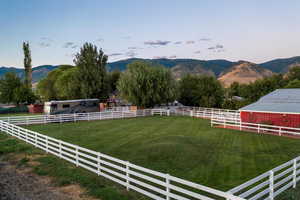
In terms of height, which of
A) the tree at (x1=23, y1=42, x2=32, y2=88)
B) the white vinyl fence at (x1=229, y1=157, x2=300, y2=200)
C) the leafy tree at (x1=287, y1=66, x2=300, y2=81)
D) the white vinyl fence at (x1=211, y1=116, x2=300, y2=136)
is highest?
the tree at (x1=23, y1=42, x2=32, y2=88)

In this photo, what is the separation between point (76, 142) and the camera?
1454 centimetres

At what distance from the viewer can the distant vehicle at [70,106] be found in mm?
27828

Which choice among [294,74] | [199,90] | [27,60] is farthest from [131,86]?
[294,74]

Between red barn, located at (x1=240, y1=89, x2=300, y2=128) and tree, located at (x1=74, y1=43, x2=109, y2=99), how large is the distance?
25.5 meters

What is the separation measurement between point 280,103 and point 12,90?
45771 mm

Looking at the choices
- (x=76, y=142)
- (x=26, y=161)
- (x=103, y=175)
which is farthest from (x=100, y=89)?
(x=103, y=175)

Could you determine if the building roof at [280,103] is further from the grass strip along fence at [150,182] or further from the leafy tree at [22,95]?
the leafy tree at [22,95]

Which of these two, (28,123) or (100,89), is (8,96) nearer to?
(100,89)

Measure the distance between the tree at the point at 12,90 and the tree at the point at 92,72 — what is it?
13636 mm

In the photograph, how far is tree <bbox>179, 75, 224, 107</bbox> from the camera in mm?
41062

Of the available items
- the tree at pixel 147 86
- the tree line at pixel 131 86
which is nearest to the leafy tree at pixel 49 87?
the tree line at pixel 131 86

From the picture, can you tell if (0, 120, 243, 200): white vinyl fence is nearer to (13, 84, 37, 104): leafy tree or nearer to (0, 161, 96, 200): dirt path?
(0, 161, 96, 200): dirt path

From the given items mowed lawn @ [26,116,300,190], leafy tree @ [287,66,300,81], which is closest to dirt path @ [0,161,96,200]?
mowed lawn @ [26,116,300,190]

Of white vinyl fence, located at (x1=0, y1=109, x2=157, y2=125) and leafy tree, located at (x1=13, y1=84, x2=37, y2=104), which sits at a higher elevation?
leafy tree, located at (x1=13, y1=84, x2=37, y2=104)
